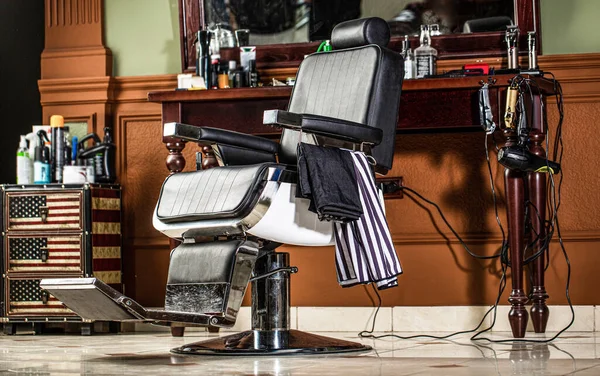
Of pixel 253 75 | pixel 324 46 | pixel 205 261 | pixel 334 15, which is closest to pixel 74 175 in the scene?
pixel 253 75

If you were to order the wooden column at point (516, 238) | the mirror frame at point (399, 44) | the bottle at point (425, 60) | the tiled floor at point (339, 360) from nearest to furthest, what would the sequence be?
1. the tiled floor at point (339, 360)
2. the wooden column at point (516, 238)
3. the bottle at point (425, 60)
4. the mirror frame at point (399, 44)

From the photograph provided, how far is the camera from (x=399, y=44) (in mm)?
4070

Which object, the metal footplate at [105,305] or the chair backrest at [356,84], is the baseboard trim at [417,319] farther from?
the metal footplate at [105,305]

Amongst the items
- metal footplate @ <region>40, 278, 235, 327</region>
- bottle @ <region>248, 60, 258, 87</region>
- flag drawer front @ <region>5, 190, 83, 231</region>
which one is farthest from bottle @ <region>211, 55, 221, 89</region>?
metal footplate @ <region>40, 278, 235, 327</region>

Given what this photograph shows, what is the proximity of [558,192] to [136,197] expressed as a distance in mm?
1939

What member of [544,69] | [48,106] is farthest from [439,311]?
[48,106]

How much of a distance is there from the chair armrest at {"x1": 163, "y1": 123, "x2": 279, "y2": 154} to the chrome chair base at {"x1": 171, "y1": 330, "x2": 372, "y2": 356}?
62 cm

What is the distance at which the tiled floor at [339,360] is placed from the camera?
7.65 ft

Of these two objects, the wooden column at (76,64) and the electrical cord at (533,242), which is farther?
the wooden column at (76,64)

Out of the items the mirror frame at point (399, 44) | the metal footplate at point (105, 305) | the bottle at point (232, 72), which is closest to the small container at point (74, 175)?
the mirror frame at point (399, 44)

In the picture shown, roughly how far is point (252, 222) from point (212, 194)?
0.15 m

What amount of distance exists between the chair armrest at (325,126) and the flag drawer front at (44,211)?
1674 mm

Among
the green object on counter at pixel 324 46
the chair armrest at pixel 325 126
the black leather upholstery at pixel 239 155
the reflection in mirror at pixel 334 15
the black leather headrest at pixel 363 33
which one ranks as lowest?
the black leather upholstery at pixel 239 155

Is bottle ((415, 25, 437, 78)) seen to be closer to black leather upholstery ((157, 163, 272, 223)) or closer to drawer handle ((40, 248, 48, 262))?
black leather upholstery ((157, 163, 272, 223))
